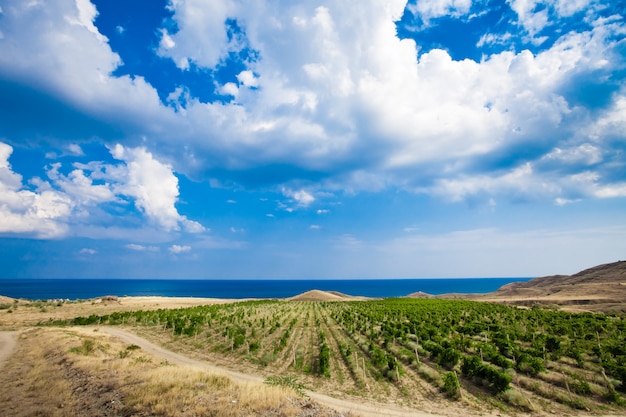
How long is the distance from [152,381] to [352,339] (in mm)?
Answer: 22299

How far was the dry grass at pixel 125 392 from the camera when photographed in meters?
12.4

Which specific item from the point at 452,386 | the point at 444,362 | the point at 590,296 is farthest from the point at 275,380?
the point at 590,296

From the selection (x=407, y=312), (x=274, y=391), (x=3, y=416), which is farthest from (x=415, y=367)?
(x=407, y=312)

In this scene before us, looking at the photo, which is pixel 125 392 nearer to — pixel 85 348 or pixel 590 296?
pixel 85 348

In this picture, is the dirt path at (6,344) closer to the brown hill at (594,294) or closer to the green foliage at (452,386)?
the green foliage at (452,386)

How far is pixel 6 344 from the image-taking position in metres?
27.9

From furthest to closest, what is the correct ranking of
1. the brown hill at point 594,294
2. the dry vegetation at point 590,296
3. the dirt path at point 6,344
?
the brown hill at point 594,294 → the dry vegetation at point 590,296 → the dirt path at point 6,344

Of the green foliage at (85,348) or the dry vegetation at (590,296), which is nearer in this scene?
the green foliage at (85,348)

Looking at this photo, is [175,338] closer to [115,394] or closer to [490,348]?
[115,394]

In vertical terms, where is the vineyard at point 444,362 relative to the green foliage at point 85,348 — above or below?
below

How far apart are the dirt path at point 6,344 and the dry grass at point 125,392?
3.59 meters

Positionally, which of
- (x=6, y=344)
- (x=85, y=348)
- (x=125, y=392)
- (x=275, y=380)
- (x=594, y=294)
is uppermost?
(x=125, y=392)

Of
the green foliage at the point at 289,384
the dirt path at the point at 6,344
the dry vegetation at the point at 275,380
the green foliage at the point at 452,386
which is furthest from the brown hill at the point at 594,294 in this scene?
the dirt path at the point at 6,344

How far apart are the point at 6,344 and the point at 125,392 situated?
24374mm
